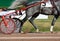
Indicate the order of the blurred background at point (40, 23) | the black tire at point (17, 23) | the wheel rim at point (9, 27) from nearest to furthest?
1. the wheel rim at point (9, 27)
2. the black tire at point (17, 23)
3. the blurred background at point (40, 23)

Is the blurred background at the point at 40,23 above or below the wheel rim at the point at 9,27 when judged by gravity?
below

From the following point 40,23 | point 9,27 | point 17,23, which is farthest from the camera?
point 40,23

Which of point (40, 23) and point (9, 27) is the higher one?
point (9, 27)

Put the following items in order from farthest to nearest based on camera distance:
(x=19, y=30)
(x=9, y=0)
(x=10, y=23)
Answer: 1. (x=9, y=0)
2. (x=19, y=30)
3. (x=10, y=23)

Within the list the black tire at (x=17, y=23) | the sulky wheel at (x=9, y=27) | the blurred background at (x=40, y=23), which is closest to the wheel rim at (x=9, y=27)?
the sulky wheel at (x=9, y=27)

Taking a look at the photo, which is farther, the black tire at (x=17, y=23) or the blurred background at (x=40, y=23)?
the blurred background at (x=40, y=23)

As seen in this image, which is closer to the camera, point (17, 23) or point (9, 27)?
point (9, 27)

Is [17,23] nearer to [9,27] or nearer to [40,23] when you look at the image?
[9,27]

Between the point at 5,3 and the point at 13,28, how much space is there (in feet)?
23.1

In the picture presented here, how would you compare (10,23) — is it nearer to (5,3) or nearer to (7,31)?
(7,31)

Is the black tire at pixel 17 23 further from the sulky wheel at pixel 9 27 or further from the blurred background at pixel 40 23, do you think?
the sulky wheel at pixel 9 27

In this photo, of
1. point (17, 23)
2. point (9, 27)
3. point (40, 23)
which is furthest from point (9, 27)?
point (40, 23)

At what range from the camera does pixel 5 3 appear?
21516mm

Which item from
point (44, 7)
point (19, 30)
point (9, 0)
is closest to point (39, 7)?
point (44, 7)
